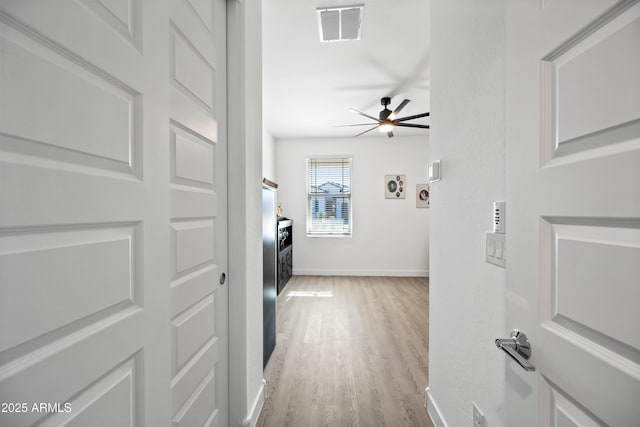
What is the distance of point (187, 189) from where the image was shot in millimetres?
1085

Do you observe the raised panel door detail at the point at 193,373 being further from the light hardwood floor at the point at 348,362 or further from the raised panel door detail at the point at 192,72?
the raised panel door detail at the point at 192,72

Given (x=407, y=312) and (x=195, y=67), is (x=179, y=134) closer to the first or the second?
(x=195, y=67)

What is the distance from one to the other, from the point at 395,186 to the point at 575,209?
4965 millimetres

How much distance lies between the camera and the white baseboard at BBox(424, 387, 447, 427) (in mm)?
1540

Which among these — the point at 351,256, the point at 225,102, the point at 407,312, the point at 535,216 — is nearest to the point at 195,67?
the point at 225,102

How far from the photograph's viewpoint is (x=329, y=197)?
552 cm

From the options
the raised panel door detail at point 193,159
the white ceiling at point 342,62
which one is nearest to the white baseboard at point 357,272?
the white ceiling at point 342,62

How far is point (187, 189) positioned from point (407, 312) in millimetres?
3175

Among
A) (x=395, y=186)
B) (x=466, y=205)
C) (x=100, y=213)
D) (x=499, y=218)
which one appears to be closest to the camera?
(x=100, y=213)

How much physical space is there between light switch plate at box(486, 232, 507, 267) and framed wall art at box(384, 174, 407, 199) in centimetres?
441

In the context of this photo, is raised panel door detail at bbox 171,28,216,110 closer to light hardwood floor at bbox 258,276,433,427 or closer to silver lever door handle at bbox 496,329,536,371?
silver lever door handle at bbox 496,329,536,371

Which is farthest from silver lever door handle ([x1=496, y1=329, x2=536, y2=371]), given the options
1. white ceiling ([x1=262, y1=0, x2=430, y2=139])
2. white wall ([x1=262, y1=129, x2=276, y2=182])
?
white wall ([x1=262, y1=129, x2=276, y2=182])

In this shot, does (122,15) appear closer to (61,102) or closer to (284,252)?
(61,102)


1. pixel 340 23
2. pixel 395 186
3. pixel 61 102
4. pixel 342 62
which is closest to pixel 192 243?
pixel 61 102
